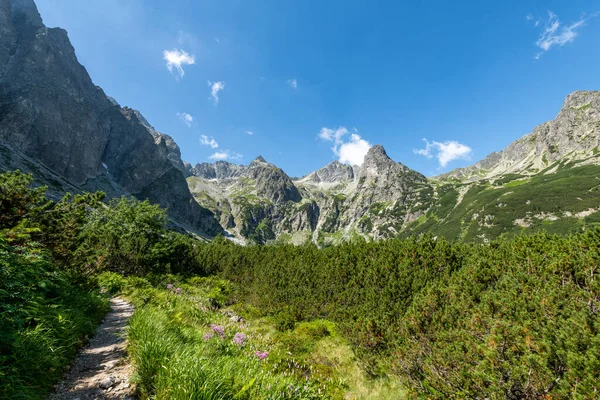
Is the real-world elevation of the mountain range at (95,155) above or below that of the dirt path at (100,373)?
above

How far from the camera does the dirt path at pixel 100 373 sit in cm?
497

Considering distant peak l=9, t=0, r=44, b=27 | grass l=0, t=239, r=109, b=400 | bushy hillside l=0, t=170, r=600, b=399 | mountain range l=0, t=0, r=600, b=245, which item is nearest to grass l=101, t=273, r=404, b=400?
bushy hillside l=0, t=170, r=600, b=399

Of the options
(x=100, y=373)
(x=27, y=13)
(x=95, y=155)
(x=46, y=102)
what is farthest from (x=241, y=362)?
(x=27, y=13)

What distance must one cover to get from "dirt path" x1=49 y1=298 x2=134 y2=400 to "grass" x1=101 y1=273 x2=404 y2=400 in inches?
12.6

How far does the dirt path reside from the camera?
4.97 metres

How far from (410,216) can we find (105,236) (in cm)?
19209

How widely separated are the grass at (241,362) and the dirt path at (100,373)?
0.32 m

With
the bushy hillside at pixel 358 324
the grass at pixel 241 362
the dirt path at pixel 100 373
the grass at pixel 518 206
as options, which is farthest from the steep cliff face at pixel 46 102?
the grass at pixel 518 206

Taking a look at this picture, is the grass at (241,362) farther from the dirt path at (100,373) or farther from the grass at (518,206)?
the grass at (518,206)

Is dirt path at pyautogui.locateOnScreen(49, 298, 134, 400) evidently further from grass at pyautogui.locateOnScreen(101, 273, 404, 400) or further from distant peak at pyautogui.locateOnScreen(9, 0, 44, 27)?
distant peak at pyautogui.locateOnScreen(9, 0, 44, 27)

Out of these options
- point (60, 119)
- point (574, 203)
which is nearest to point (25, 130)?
point (60, 119)

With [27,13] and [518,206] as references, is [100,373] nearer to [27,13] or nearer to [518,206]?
[518,206]

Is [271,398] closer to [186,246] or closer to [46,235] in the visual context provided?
[46,235]

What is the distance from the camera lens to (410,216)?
7411 inches
